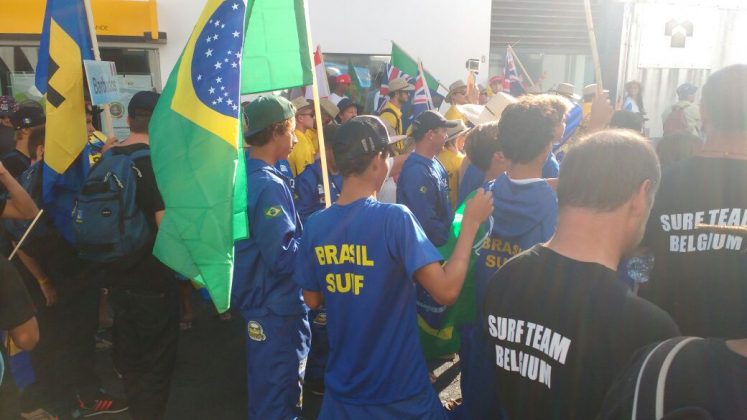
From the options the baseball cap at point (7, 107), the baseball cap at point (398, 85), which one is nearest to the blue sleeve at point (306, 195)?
the baseball cap at point (7, 107)

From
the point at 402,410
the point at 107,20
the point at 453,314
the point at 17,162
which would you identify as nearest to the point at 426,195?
the point at 453,314

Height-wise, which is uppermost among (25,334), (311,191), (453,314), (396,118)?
(396,118)

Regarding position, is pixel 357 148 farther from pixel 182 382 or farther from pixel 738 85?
pixel 182 382

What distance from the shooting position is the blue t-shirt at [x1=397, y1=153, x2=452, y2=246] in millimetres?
4242

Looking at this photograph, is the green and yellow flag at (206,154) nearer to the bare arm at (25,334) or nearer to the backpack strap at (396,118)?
the bare arm at (25,334)

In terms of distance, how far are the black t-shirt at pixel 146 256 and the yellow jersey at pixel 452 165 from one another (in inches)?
103

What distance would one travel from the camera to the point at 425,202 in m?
4.25

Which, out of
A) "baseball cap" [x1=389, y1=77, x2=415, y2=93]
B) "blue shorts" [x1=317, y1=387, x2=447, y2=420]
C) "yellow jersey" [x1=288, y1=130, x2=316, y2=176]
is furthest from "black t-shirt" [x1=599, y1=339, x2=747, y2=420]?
"baseball cap" [x1=389, y1=77, x2=415, y2=93]

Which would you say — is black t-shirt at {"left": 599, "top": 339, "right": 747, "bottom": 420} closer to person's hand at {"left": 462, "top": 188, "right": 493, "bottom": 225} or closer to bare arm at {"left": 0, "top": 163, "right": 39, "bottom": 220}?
person's hand at {"left": 462, "top": 188, "right": 493, "bottom": 225}

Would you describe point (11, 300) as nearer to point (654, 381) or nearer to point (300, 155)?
point (654, 381)

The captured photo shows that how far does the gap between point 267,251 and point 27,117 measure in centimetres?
262

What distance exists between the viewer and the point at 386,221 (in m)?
2.19

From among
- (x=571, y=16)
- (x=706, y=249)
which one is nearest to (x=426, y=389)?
(x=706, y=249)

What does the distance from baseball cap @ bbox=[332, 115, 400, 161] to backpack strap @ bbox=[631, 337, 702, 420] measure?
4.88 ft
